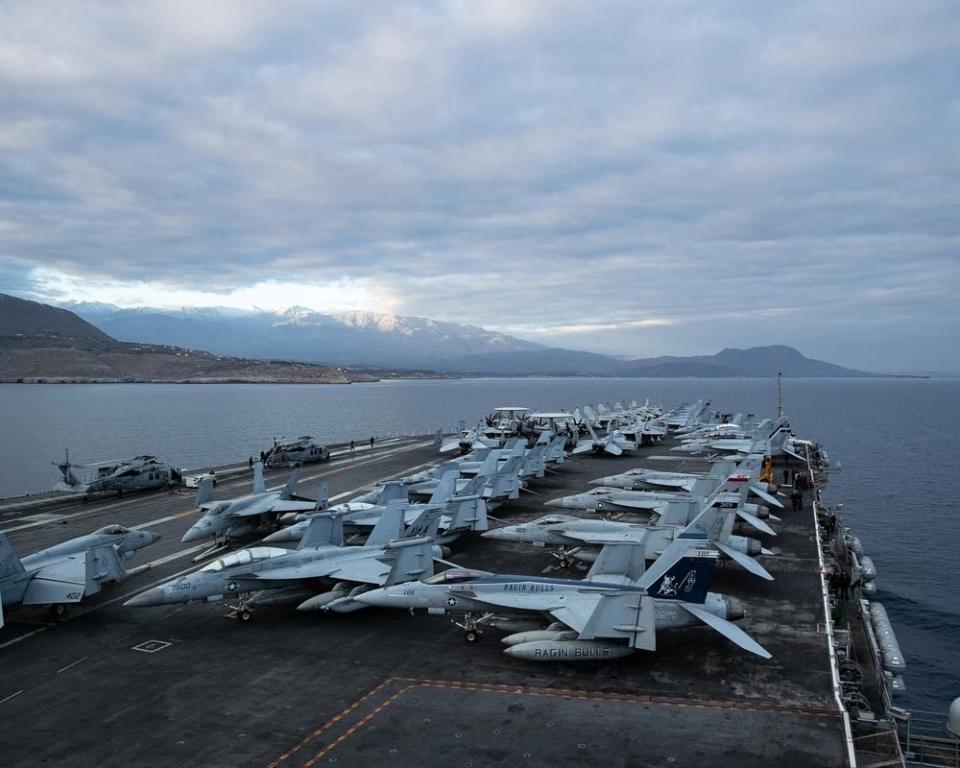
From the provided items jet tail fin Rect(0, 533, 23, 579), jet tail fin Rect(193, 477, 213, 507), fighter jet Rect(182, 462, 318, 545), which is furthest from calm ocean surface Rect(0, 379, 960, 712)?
jet tail fin Rect(193, 477, 213, 507)

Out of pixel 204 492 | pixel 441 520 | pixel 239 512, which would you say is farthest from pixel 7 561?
pixel 441 520

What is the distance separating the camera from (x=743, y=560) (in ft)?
101

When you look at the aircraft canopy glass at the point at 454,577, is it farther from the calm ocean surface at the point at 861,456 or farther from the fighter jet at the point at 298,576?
the calm ocean surface at the point at 861,456

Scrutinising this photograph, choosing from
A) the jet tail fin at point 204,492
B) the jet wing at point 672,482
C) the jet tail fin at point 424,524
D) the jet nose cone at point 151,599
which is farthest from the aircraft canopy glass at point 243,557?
the jet wing at point 672,482

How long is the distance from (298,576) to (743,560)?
2017 cm

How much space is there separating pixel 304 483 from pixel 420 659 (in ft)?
129

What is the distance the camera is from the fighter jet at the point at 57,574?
26.8m

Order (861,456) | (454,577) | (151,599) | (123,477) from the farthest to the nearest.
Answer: (861,456) < (123,477) < (151,599) < (454,577)

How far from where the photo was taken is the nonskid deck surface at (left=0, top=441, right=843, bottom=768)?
696 inches

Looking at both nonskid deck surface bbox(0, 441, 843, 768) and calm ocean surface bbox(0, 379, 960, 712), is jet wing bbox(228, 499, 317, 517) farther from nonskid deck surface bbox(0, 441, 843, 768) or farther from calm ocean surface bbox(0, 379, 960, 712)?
calm ocean surface bbox(0, 379, 960, 712)

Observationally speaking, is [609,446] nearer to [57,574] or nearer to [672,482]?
[672,482]

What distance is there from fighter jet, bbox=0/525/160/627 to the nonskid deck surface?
1.45 meters

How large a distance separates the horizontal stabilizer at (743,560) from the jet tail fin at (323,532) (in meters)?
18.1

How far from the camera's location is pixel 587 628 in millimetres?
22188
